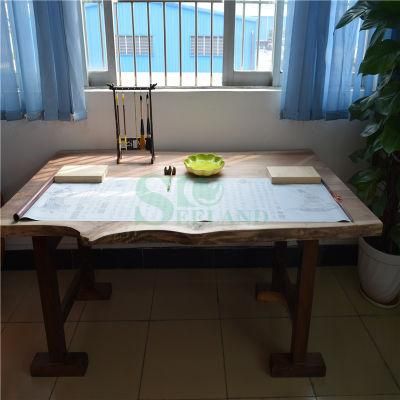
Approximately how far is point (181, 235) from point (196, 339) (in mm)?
836

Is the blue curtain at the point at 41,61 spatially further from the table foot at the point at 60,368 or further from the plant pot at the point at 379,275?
the plant pot at the point at 379,275

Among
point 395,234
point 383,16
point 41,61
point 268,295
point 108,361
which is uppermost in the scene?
point 383,16

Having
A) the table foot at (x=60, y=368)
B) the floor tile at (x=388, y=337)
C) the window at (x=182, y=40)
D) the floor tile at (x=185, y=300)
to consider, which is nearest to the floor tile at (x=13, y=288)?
the table foot at (x=60, y=368)

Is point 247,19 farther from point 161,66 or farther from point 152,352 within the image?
point 152,352

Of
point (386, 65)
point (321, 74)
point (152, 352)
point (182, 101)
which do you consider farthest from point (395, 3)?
point (152, 352)

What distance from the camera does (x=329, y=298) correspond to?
224 cm

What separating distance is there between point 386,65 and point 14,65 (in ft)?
5.21

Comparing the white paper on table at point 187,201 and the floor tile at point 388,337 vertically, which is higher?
the white paper on table at point 187,201

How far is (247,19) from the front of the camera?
210 cm

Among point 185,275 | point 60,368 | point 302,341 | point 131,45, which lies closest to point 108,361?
point 60,368

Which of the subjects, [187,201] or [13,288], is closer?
[187,201]

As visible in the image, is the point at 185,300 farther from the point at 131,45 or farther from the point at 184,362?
the point at 131,45

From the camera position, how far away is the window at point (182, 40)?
A: 207 cm

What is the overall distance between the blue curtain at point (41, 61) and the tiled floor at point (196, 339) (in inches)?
38.5
